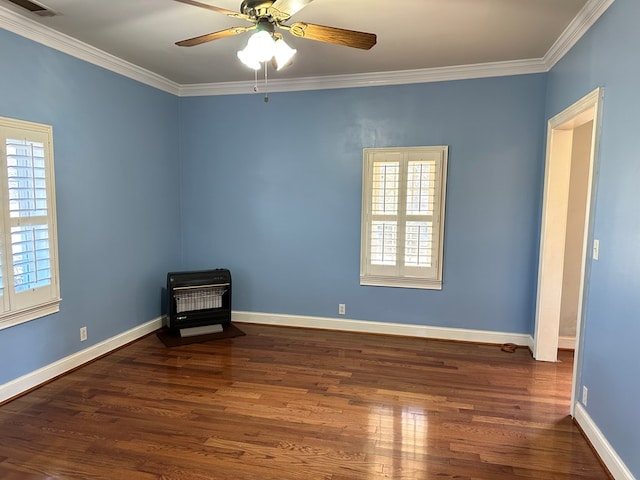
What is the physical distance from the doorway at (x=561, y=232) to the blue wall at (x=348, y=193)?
0.92ft

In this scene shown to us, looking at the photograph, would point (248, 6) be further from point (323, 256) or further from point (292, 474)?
point (323, 256)

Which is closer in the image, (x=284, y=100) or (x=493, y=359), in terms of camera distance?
(x=493, y=359)

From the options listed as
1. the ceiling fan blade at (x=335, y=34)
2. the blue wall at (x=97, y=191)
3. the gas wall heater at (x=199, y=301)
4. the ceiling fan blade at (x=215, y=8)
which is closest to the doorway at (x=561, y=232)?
the ceiling fan blade at (x=335, y=34)

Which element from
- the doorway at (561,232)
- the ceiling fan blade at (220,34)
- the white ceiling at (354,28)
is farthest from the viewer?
the doorway at (561,232)

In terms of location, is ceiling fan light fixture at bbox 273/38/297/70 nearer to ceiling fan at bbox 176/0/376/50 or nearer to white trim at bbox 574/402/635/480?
ceiling fan at bbox 176/0/376/50

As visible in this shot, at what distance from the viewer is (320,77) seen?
4.18 metres

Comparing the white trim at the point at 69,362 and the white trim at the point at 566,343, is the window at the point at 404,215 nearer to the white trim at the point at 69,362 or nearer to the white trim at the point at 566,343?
the white trim at the point at 566,343

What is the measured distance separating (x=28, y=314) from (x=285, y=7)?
2753 mm

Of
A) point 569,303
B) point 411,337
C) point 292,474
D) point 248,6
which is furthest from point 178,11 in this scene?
point 569,303

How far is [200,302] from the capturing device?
431 cm

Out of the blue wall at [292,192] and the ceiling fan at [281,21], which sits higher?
the ceiling fan at [281,21]

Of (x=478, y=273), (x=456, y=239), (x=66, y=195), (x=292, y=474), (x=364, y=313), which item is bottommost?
(x=292, y=474)

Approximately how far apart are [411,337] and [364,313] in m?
0.55

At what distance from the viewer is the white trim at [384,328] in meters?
4.04
